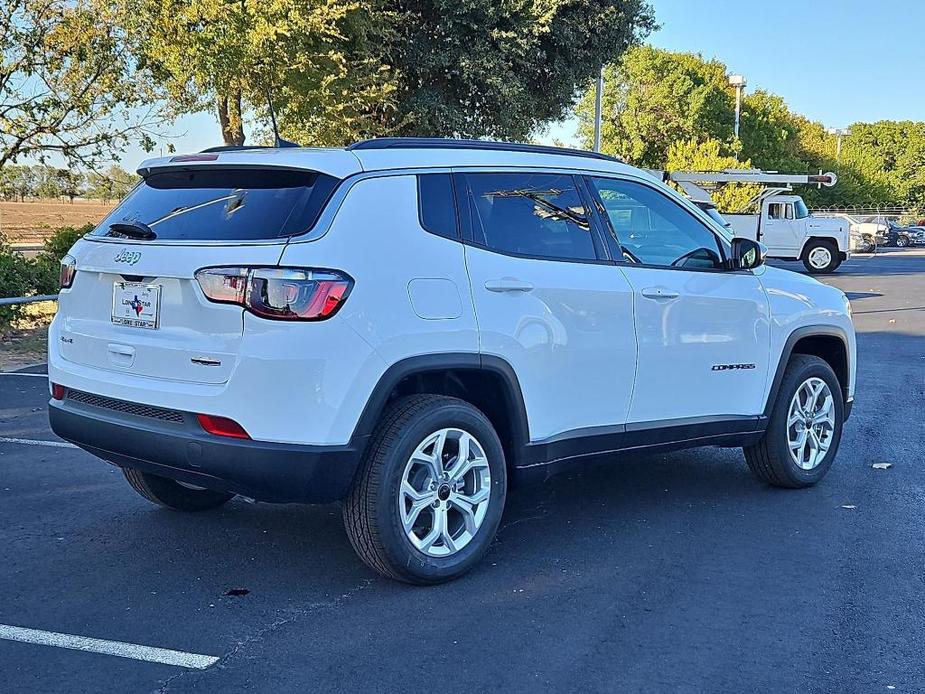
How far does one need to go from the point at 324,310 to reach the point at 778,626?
219cm

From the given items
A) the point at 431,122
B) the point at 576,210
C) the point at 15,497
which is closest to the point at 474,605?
the point at 576,210

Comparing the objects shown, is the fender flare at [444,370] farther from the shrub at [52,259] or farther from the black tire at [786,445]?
the shrub at [52,259]

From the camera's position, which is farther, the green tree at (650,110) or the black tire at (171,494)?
the green tree at (650,110)

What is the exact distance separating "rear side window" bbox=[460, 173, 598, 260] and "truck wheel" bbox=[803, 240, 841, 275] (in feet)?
82.9

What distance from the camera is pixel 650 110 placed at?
55.6 metres

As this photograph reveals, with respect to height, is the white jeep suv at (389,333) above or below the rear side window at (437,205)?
below

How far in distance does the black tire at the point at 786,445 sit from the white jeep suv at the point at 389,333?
64 centimetres

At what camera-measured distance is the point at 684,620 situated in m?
3.94

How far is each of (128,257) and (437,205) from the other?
134 cm

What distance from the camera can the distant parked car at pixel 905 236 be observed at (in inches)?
1884

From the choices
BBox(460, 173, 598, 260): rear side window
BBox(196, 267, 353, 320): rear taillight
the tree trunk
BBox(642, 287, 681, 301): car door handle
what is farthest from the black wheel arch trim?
the tree trunk

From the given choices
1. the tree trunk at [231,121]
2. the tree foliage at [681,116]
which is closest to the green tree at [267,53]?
the tree trunk at [231,121]

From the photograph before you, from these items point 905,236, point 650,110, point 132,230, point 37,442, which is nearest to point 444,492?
point 132,230

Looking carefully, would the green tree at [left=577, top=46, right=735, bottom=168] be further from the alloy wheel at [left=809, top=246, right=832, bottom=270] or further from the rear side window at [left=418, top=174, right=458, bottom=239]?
the rear side window at [left=418, top=174, right=458, bottom=239]
